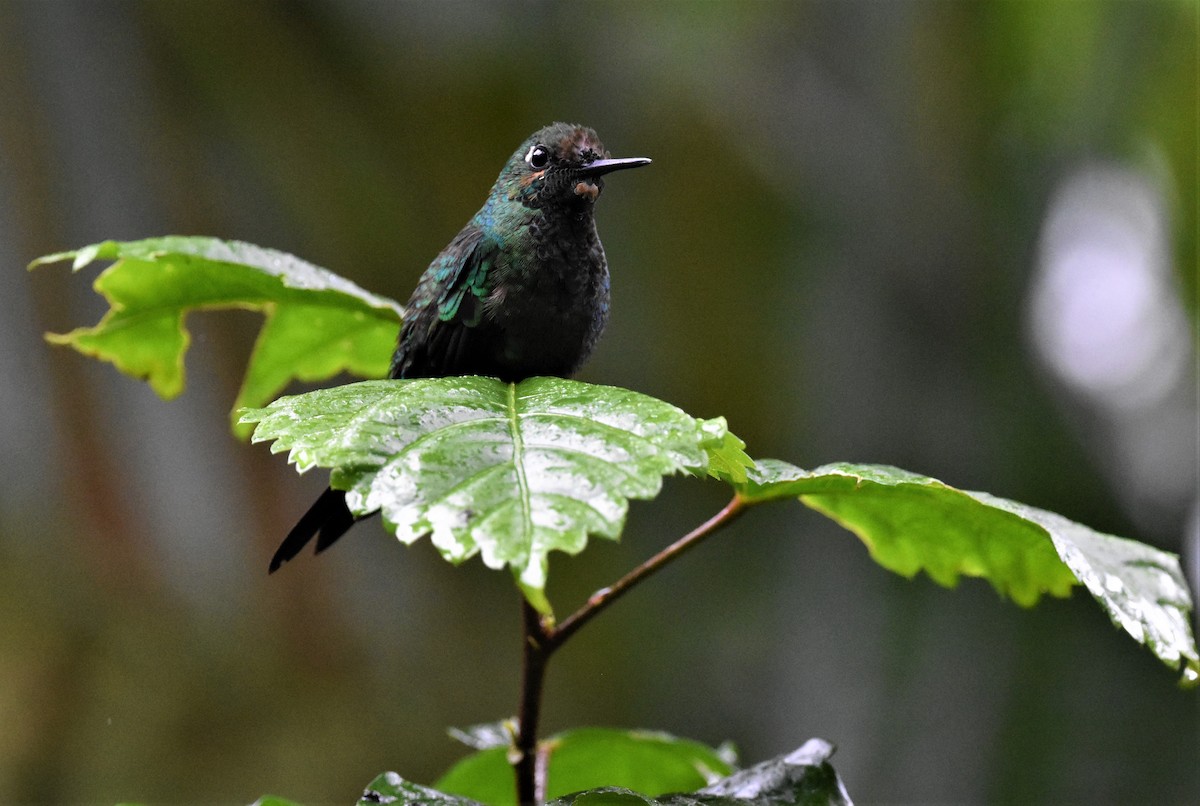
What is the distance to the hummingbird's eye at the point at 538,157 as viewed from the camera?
1.47 meters

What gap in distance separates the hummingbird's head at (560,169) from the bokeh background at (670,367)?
10.8ft

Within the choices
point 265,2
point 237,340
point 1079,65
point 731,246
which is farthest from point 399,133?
point 1079,65

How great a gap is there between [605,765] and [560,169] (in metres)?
0.83

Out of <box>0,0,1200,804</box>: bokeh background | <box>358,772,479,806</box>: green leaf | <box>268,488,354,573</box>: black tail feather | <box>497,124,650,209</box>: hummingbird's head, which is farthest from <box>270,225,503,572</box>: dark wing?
<box>0,0,1200,804</box>: bokeh background

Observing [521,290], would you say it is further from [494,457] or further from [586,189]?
[494,457]

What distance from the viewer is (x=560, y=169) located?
1455 millimetres

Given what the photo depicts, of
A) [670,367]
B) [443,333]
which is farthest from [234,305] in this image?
[670,367]

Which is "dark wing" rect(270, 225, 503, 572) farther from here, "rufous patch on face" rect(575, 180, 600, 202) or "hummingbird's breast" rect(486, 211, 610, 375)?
"rufous patch on face" rect(575, 180, 600, 202)

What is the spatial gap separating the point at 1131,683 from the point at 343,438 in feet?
16.1

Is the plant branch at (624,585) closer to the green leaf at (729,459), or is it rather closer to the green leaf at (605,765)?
the green leaf at (729,459)

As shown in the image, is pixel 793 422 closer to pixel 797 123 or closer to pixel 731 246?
pixel 731 246

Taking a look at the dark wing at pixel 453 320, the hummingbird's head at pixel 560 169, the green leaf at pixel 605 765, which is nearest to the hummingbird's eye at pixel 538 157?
the hummingbird's head at pixel 560 169

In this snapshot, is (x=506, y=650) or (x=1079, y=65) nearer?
(x=1079, y=65)

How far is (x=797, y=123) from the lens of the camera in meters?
5.09
